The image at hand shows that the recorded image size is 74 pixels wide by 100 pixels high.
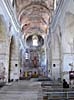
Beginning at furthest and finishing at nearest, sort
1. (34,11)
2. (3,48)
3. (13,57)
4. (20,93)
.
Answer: (34,11) < (13,57) < (3,48) < (20,93)

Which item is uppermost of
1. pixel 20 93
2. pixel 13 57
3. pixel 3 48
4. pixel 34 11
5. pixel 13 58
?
pixel 34 11

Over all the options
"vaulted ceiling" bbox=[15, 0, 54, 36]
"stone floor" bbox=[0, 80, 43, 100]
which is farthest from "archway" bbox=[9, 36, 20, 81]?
"stone floor" bbox=[0, 80, 43, 100]

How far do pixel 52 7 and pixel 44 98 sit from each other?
17.8 meters

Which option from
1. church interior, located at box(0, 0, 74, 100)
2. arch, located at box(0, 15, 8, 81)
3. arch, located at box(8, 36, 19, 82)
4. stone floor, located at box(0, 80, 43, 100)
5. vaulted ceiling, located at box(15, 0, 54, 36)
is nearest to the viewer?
stone floor, located at box(0, 80, 43, 100)

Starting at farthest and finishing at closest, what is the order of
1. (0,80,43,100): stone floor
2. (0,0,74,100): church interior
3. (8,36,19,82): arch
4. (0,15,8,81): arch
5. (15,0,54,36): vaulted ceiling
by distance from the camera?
1. (15,0,54,36): vaulted ceiling
2. (8,36,19,82): arch
3. (0,15,8,81): arch
4. (0,0,74,100): church interior
5. (0,80,43,100): stone floor

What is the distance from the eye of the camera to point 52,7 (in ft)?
81.9

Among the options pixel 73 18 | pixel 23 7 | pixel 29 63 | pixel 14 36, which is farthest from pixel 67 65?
pixel 29 63

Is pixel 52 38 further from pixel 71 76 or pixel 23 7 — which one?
pixel 71 76

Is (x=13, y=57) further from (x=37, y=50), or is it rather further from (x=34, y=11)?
(x=37, y=50)

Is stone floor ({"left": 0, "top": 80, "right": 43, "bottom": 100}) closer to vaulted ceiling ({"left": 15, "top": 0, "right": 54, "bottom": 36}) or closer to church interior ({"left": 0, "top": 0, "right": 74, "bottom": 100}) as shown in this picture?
church interior ({"left": 0, "top": 0, "right": 74, "bottom": 100})

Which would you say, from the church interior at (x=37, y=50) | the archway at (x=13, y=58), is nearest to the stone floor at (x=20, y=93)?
the church interior at (x=37, y=50)

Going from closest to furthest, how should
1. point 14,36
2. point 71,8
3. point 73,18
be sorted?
point 71,8
point 73,18
point 14,36

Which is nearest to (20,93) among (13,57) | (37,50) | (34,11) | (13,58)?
(13,58)

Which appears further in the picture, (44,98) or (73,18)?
(73,18)
